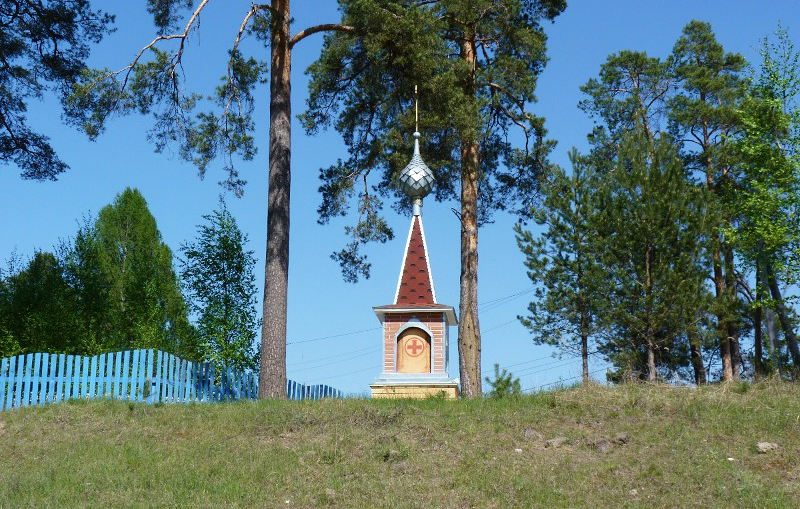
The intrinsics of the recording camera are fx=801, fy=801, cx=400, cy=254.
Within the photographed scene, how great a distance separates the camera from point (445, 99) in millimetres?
16109

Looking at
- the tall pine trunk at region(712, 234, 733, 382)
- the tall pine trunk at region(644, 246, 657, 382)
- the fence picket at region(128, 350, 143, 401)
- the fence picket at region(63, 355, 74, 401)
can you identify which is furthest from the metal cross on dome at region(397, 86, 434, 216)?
the tall pine trunk at region(712, 234, 733, 382)

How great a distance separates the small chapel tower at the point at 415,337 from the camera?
14508mm

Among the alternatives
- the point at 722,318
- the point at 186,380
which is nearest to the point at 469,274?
the point at 186,380

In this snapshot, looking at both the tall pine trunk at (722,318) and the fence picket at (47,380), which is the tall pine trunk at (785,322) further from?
the fence picket at (47,380)

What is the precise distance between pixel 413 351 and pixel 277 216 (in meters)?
3.57

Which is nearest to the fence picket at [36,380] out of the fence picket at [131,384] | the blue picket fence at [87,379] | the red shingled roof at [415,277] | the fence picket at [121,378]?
the blue picket fence at [87,379]

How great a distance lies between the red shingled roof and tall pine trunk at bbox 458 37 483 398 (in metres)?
1.56

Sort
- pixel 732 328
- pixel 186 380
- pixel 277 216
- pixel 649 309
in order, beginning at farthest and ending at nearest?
pixel 732 328, pixel 649 309, pixel 186 380, pixel 277 216

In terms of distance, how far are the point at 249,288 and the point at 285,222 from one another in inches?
287

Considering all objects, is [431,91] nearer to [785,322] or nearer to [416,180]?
[416,180]

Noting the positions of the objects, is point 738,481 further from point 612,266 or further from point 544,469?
point 612,266

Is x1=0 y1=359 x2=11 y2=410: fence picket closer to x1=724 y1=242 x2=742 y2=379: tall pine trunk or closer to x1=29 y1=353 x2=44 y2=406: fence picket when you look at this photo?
x1=29 y1=353 x2=44 y2=406: fence picket

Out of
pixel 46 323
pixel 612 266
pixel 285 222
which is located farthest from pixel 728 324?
pixel 46 323

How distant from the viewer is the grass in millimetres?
8719
